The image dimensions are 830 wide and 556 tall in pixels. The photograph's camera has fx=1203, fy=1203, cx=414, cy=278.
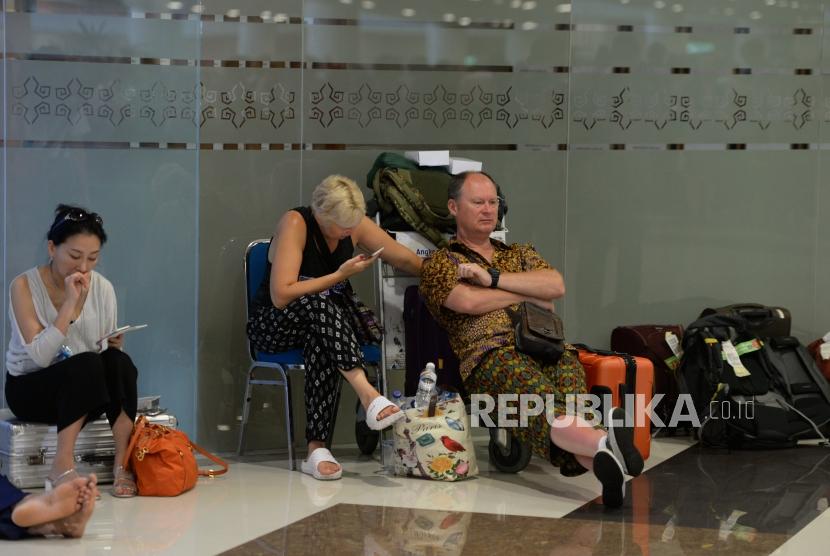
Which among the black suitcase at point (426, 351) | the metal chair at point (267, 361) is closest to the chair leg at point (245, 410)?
the metal chair at point (267, 361)

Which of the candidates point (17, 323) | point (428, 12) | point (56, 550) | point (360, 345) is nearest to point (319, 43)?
point (428, 12)

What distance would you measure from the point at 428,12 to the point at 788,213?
2167mm

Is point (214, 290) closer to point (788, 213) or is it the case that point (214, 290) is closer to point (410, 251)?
point (410, 251)

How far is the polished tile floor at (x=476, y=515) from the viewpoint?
12.4 feet

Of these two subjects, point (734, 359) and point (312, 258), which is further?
point (734, 359)

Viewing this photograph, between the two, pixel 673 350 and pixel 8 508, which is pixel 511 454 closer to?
pixel 673 350

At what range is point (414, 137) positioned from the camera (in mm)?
5828

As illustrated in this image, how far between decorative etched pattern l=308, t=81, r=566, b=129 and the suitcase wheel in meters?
1.67

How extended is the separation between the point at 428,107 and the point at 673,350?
168 cm

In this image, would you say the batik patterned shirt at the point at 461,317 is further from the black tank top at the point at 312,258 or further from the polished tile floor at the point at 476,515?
the polished tile floor at the point at 476,515

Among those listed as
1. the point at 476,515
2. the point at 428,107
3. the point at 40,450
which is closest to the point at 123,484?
the point at 40,450

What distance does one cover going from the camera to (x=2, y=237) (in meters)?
4.93

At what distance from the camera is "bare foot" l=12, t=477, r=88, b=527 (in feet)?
12.2

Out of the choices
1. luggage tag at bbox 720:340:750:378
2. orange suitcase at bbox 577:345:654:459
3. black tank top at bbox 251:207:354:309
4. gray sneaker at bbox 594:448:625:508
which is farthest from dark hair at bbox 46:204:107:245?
luggage tag at bbox 720:340:750:378
